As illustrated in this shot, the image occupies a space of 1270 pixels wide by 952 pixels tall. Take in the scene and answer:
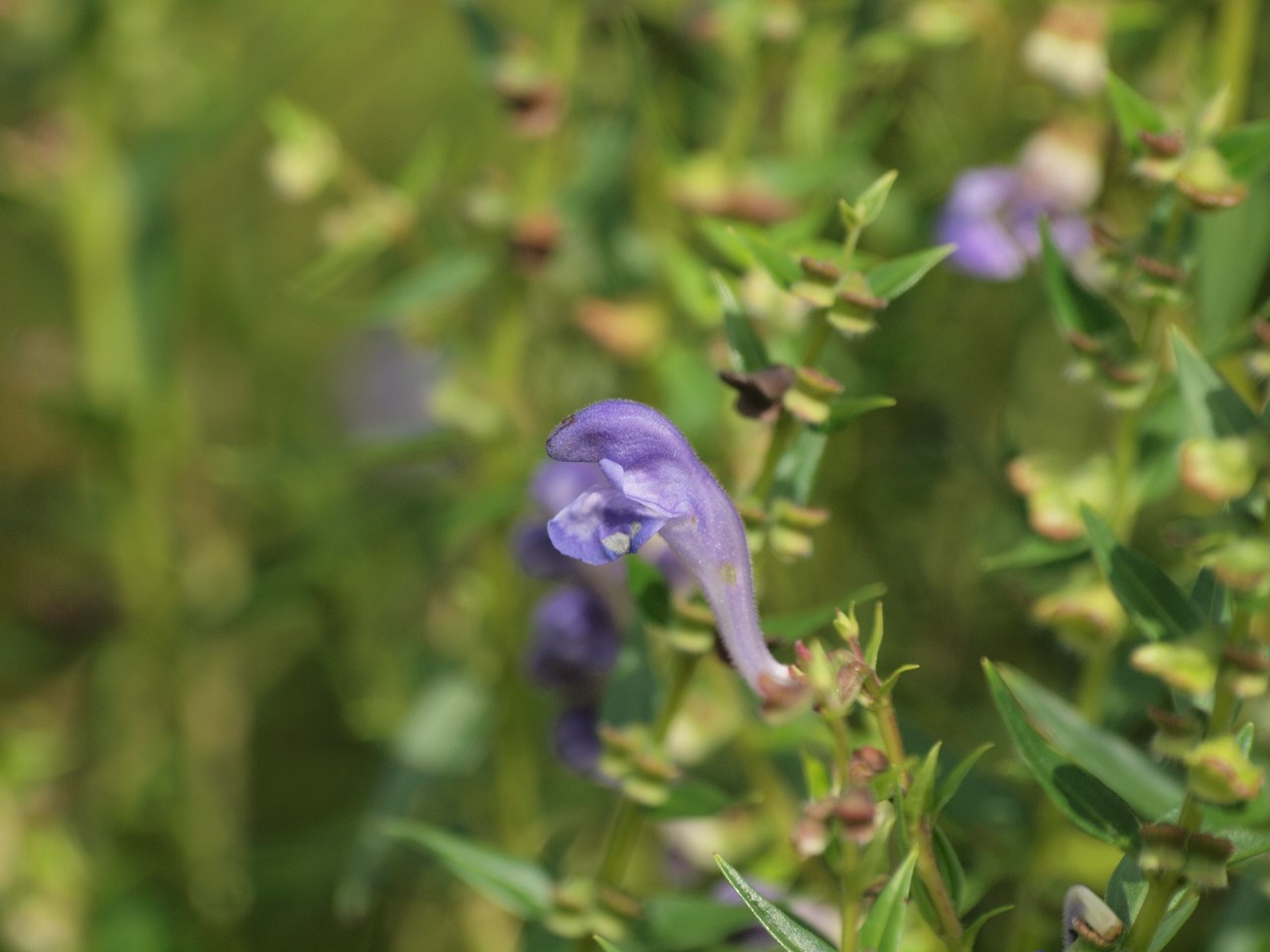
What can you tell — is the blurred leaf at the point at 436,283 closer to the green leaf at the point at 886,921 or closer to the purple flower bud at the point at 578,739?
the purple flower bud at the point at 578,739

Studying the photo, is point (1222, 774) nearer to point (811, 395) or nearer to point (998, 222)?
point (811, 395)

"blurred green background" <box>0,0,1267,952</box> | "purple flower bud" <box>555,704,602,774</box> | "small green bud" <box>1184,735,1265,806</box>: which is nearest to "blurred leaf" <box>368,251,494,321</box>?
"blurred green background" <box>0,0,1267,952</box>

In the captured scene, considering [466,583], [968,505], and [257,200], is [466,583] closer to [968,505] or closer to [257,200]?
[968,505]

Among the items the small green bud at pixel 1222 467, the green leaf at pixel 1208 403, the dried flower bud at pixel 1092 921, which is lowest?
the dried flower bud at pixel 1092 921

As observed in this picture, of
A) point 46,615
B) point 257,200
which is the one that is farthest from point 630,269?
point 257,200

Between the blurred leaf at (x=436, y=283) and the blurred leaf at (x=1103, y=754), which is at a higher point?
the blurred leaf at (x=436, y=283)

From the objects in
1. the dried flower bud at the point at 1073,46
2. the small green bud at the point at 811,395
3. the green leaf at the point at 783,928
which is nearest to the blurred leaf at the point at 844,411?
the small green bud at the point at 811,395

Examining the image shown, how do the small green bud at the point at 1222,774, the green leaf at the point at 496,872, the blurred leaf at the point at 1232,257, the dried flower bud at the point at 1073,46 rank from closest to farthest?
the small green bud at the point at 1222,774 → the green leaf at the point at 496,872 → the blurred leaf at the point at 1232,257 → the dried flower bud at the point at 1073,46
